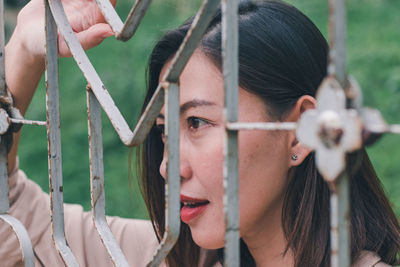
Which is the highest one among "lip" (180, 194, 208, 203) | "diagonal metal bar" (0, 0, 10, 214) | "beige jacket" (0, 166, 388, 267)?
"diagonal metal bar" (0, 0, 10, 214)

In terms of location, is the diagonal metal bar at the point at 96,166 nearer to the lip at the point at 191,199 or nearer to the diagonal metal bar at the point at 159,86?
the diagonal metal bar at the point at 159,86

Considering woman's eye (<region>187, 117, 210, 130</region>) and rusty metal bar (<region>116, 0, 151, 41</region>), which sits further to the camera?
woman's eye (<region>187, 117, 210, 130</region>)

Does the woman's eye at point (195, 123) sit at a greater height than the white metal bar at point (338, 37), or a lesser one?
lesser

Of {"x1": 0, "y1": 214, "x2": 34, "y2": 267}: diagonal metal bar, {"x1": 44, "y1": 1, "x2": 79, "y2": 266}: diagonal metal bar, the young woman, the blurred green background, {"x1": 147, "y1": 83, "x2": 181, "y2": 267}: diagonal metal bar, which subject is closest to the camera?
{"x1": 147, "y1": 83, "x2": 181, "y2": 267}: diagonal metal bar

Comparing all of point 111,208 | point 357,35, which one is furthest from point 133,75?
point 357,35

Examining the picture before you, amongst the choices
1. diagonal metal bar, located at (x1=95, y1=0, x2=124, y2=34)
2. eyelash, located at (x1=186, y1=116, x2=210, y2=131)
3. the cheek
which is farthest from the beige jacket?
diagonal metal bar, located at (x1=95, y1=0, x2=124, y2=34)

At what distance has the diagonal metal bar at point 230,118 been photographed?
91cm

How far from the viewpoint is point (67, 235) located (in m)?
2.05

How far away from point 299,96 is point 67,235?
0.90 metres

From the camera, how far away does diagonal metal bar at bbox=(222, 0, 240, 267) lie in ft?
2.98

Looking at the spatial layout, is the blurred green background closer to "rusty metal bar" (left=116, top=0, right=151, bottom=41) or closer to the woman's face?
the woman's face

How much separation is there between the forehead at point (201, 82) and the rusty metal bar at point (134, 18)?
1.35 ft

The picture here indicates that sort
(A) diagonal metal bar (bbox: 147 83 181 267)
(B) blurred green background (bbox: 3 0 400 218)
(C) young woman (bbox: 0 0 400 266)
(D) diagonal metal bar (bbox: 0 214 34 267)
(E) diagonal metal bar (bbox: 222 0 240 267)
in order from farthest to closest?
(B) blurred green background (bbox: 3 0 400 218) → (C) young woman (bbox: 0 0 400 266) → (D) diagonal metal bar (bbox: 0 214 34 267) → (A) diagonal metal bar (bbox: 147 83 181 267) → (E) diagonal metal bar (bbox: 222 0 240 267)

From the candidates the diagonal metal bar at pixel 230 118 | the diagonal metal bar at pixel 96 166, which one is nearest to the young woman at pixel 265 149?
the diagonal metal bar at pixel 96 166
